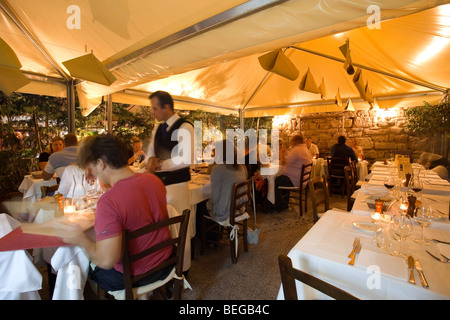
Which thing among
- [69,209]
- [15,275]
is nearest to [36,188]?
[69,209]

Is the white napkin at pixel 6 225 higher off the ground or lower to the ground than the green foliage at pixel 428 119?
lower

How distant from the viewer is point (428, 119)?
5.95 metres

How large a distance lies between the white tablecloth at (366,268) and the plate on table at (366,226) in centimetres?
3

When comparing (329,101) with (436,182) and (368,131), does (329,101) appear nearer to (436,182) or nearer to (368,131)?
(368,131)

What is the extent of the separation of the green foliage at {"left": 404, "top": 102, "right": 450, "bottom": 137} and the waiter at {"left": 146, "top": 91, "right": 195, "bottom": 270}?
598cm

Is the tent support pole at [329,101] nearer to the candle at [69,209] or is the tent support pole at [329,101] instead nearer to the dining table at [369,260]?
the dining table at [369,260]

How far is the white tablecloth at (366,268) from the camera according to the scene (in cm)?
94

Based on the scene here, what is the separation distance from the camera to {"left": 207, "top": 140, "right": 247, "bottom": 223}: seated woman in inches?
102

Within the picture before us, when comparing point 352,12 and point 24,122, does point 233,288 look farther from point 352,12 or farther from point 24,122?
point 24,122

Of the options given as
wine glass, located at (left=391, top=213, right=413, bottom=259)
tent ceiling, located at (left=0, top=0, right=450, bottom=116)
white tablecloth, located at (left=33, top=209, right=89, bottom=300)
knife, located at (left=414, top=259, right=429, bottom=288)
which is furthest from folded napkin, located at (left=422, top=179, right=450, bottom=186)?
white tablecloth, located at (left=33, top=209, right=89, bottom=300)

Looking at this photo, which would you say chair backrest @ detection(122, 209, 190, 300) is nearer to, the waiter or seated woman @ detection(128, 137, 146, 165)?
the waiter

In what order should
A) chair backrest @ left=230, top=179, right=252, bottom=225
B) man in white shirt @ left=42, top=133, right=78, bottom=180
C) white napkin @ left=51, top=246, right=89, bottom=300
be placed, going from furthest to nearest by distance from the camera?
man in white shirt @ left=42, top=133, right=78, bottom=180 → chair backrest @ left=230, top=179, right=252, bottom=225 → white napkin @ left=51, top=246, right=89, bottom=300

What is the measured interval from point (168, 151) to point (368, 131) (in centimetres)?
729

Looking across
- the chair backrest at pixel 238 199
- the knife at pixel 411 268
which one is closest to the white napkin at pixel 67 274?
the chair backrest at pixel 238 199
